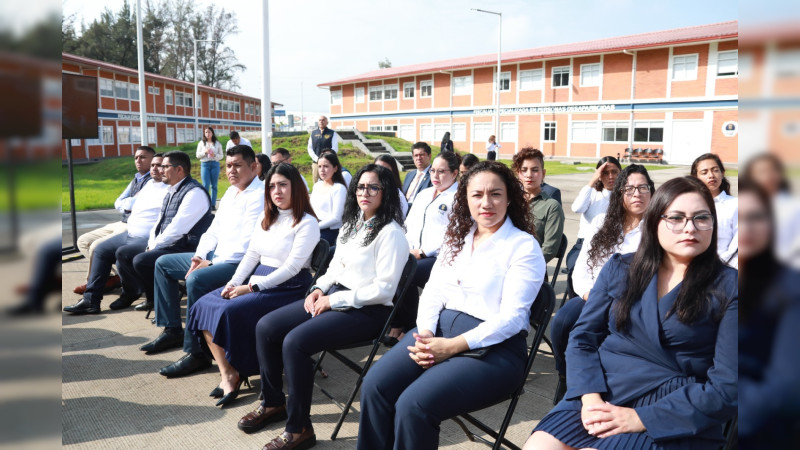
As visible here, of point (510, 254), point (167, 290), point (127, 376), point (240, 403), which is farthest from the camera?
point (167, 290)

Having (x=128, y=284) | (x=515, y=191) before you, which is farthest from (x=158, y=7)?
(x=515, y=191)

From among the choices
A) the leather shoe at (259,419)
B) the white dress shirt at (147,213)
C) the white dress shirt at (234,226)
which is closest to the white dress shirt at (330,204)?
the white dress shirt at (234,226)

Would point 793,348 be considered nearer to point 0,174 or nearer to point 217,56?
point 0,174

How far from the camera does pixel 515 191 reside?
304cm

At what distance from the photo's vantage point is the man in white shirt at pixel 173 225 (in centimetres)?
497

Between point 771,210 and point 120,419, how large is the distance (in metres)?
3.75

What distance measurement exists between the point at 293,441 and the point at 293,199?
5.39 ft

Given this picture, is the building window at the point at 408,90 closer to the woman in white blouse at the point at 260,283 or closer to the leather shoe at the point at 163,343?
the leather shoe at the point at 163,343

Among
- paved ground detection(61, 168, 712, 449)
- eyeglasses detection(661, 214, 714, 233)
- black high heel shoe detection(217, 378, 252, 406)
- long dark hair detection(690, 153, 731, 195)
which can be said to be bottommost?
paved ground detection(61, 168, 712, 449)

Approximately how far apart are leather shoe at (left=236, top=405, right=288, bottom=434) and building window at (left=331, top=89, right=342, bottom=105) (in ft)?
143

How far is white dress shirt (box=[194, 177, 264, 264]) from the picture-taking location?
443 cm

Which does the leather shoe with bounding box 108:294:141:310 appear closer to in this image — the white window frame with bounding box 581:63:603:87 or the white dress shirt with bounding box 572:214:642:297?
the white dress shirt with bounding box 572:214:642:297

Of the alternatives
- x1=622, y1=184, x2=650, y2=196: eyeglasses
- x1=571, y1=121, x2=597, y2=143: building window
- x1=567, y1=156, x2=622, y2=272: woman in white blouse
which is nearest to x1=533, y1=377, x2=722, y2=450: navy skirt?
x1=622, y1=184, x2=650, y2=196: eyeglasses

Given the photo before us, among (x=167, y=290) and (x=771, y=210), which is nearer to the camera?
(x=771, y=210)
